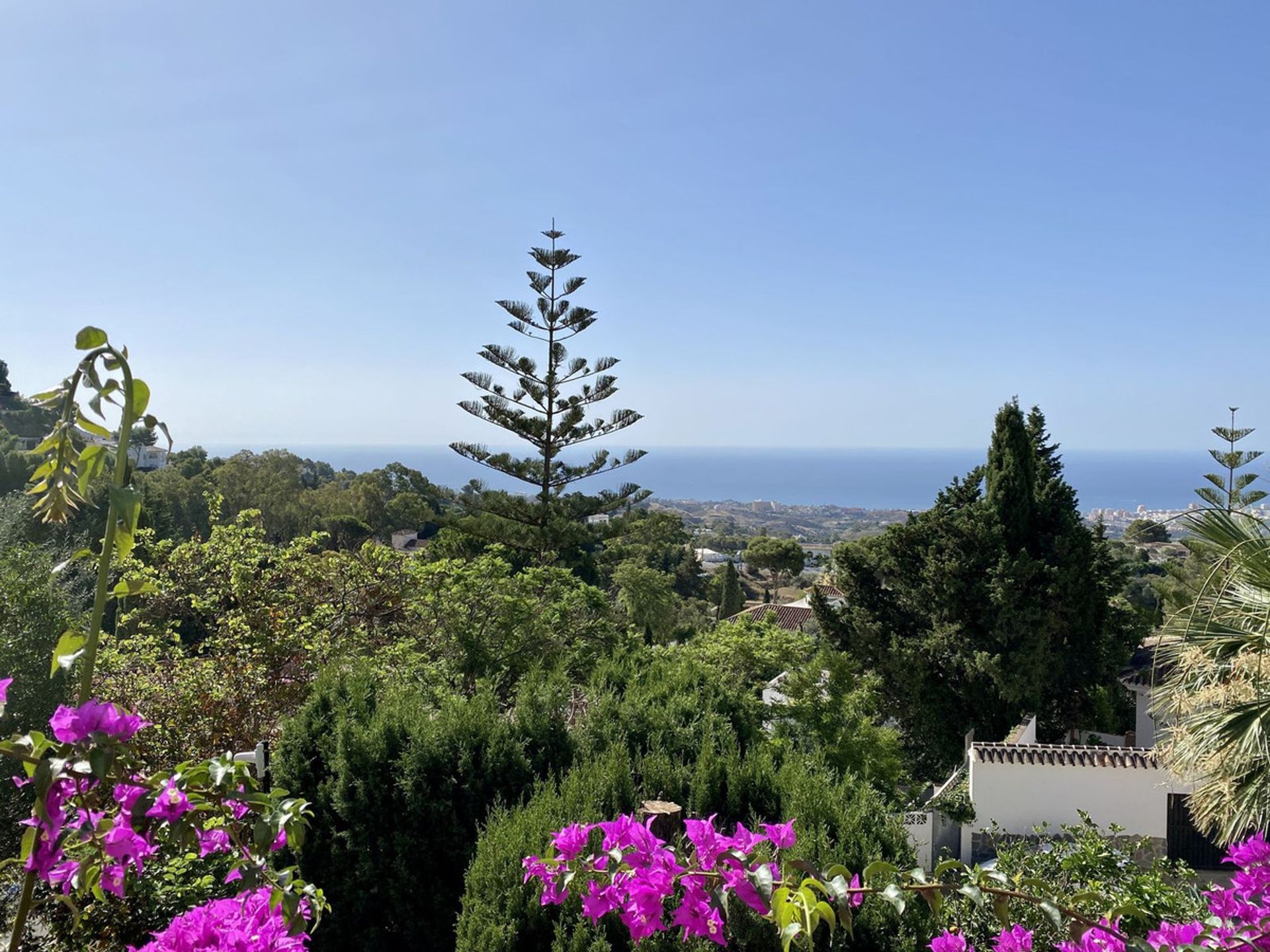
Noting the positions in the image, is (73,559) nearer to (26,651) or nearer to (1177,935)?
(1177,935)

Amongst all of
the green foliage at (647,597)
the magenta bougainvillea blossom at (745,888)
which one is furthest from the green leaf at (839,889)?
the green foliage at (647,597)

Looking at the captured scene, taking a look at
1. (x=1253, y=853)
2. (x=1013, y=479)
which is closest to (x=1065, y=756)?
(x=1013, y=479)

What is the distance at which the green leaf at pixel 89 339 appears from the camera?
100 centimetres

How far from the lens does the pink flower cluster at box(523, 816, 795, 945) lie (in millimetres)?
1381

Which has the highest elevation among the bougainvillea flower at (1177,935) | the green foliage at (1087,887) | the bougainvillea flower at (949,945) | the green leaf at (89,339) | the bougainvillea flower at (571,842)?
the green leaf at (89,339)

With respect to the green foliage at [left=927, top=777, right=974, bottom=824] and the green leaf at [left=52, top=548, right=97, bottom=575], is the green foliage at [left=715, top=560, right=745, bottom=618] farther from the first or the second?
the green leaf at [left=52, top=548, right=97, bottom=575]

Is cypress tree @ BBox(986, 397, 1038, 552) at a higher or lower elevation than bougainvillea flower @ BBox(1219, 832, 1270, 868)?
higher

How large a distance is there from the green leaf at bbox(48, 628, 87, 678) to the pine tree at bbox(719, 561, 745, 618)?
2934 cm

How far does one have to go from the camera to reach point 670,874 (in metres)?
1.43

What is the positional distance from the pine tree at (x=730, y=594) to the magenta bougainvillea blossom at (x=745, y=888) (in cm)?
2851

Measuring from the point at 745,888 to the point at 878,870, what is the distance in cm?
22

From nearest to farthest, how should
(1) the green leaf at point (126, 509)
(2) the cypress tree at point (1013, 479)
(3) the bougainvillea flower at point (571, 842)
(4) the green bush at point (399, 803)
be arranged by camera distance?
(1) the green leaf at point (126, 509), (3) the bougainvillea flower at point (571, 842), (4) the green bush at point (399, 803), (2) the cypress tree at point (1013, 479)

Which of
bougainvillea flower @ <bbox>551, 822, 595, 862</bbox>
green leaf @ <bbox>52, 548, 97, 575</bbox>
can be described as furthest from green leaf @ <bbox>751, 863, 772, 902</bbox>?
green leaf @ <bbox>52, 548, 97, 575</bbox>

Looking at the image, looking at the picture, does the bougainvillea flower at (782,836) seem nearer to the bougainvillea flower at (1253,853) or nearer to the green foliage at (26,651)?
the bougainvillea flower at (1253,853)
